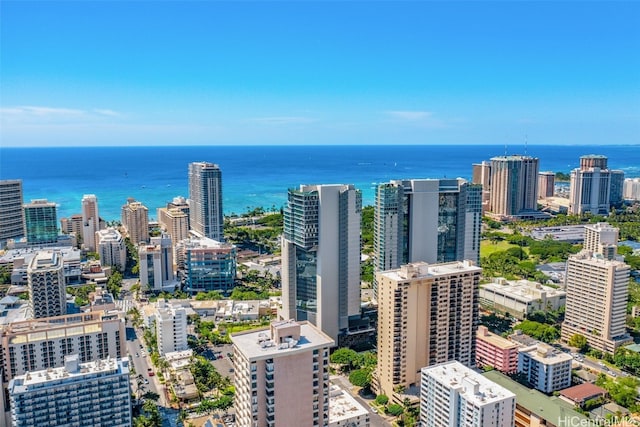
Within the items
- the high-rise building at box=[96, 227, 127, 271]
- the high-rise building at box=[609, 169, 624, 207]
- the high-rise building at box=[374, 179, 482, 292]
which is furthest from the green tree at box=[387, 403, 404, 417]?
the high-rise building at box=[609, 169, 624, 207]

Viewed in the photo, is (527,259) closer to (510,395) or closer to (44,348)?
(510,395)

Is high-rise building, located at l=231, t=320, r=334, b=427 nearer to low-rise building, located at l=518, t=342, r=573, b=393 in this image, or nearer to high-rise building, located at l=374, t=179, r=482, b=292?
low-rise building, located at l=518, t=342, r=573, b=393

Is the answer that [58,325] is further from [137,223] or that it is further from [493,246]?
[493,246]

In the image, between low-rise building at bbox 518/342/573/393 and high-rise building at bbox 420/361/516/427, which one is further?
low-rise building at bbox 518/342/573/393

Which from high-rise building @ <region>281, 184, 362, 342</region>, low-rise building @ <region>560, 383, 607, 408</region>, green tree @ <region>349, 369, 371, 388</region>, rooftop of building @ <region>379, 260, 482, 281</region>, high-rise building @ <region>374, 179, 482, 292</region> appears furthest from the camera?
high-rise building @ <region>374, 179, 482, 292</region>

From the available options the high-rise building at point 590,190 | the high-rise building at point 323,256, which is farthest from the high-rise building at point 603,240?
the high-rise building at point 590,190

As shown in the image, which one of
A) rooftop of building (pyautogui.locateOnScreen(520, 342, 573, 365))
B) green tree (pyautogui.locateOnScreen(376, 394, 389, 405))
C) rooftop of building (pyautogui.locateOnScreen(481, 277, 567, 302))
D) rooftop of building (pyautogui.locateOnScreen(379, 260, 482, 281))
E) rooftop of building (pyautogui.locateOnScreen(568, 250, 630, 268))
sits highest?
rooftop of building (pyautogui.locateOnScreen(379, 260, 482, 281))

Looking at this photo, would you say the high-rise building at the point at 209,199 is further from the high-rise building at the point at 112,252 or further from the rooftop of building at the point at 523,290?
the rooftop of building at the point at 523,290
